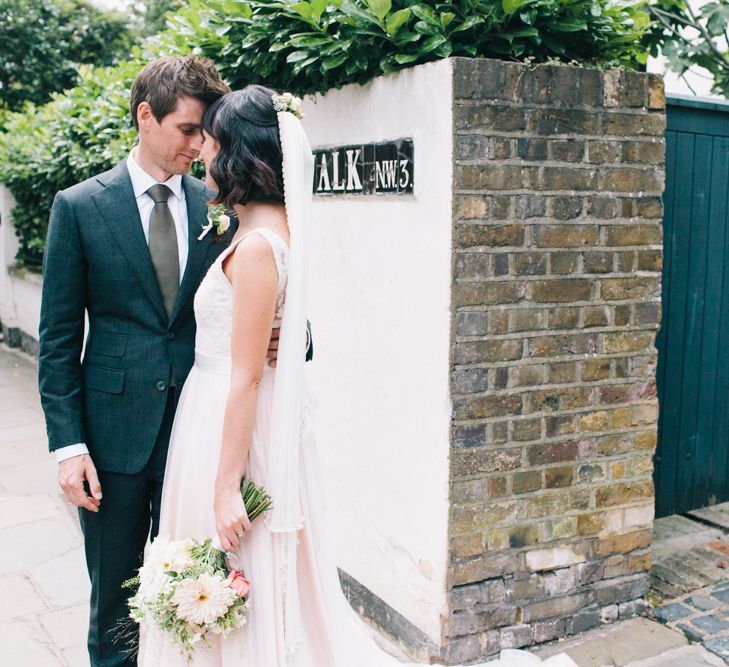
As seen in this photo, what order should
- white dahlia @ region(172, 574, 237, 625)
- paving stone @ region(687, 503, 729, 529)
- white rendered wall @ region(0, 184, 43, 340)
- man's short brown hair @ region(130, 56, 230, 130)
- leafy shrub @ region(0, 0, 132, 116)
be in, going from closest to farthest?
white dahlia @ region(172, 574, 237, 625)
man's short brown hair @ region(130, 56, 230, 130)
paving stone @ region(687, 503, 729, 529)
white rendered wall @ region(0, 184, 43, 340)
leafy shrub @ region(0, 0, 132, 116)

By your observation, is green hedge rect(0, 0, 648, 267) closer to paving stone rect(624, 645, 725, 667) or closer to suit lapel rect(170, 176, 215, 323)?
suit lapel rect(170, 176, 215, 323)

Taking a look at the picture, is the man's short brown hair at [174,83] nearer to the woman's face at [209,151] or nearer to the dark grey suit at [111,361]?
the dark grey suit at [111,361]

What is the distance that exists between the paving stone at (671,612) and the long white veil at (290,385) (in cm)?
189

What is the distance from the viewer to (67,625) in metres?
3.76

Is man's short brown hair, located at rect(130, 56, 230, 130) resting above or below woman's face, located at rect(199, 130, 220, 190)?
above

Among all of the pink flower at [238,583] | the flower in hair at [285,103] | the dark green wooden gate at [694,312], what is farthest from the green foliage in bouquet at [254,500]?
the dark green wooden gate at [694,312]

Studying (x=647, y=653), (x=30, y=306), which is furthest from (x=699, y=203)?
(x=30, y=306)

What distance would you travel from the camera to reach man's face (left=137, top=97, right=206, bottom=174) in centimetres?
277

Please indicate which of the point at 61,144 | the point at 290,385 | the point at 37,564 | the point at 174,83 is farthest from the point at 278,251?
the point at 61,144

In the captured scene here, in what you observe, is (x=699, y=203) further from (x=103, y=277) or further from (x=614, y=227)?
(x=103, y=277)

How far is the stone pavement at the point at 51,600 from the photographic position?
131 inches

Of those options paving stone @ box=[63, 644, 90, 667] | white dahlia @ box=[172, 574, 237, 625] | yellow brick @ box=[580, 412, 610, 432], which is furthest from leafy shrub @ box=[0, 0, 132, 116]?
white dahlia @ box=[172, 574, 237, 625]

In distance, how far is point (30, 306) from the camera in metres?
9.73

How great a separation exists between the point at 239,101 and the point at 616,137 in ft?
5.45
